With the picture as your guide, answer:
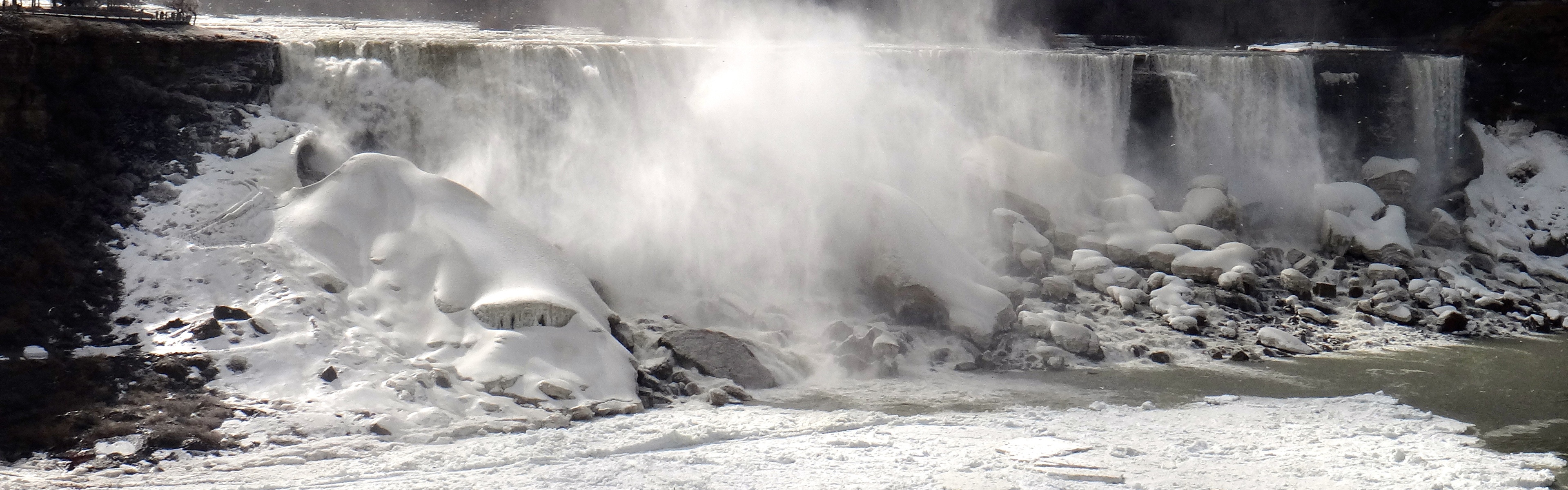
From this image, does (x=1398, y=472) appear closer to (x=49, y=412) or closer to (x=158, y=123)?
(x=49, y=412)

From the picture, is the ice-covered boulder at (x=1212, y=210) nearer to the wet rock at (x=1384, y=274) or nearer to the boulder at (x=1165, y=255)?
the boulder at (x=1165, y=255)

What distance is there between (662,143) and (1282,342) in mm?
7363

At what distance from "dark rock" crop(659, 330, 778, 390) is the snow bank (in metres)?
0.84

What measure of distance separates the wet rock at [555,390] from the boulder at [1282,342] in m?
7.45

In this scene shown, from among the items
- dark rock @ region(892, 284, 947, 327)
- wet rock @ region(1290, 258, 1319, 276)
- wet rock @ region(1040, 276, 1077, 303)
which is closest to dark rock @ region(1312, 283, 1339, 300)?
wet rock @ region(1290, 258, 1319, 276)

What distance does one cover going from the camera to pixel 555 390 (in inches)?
383

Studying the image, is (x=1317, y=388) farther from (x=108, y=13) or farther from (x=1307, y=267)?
(x=108, y=13)

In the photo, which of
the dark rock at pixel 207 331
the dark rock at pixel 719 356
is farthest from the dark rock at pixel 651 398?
the dark rock at pixel 207 331

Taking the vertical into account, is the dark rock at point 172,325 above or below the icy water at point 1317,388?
above

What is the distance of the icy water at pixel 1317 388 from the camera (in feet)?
33.6

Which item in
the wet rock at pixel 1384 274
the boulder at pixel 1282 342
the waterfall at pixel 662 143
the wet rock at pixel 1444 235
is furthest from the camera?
the wet rock at pixel 1444 235

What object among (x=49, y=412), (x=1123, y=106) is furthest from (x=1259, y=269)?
(x=49, y=412)

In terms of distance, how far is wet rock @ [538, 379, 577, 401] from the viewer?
9.72 meters

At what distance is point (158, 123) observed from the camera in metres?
12.6
